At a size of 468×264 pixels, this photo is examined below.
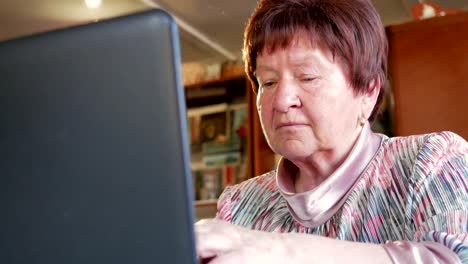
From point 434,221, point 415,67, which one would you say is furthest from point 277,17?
point 415,67

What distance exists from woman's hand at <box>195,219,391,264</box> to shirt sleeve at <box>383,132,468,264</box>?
56mm

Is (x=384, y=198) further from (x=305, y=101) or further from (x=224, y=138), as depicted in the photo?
(x=224, y=138)

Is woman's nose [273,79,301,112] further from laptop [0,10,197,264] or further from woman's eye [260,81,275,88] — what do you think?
laptop [0,10,197,264]

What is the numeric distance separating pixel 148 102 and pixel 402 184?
592 millimetres

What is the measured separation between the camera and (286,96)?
37.1 inches

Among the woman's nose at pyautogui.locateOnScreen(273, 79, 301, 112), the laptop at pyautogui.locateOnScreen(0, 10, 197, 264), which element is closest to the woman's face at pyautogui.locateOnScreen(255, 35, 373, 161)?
the woman's nose at pyautogui.locateOnScreen(273, 79, 301, 112)

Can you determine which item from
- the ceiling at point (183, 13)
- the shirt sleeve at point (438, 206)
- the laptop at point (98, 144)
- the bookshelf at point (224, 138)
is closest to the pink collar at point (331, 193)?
the shirt sleeve at point (438, 206)

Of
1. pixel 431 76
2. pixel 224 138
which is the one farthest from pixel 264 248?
pixel 224 138

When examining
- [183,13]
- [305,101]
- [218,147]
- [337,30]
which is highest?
[183,13]

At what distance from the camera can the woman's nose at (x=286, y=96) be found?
943 millimetres

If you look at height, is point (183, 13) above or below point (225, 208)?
above

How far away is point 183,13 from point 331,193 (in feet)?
8.47

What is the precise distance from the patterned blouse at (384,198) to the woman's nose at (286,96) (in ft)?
0.43

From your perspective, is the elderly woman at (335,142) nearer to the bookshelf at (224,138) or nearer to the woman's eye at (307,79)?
the woman's eye at (307,79)
